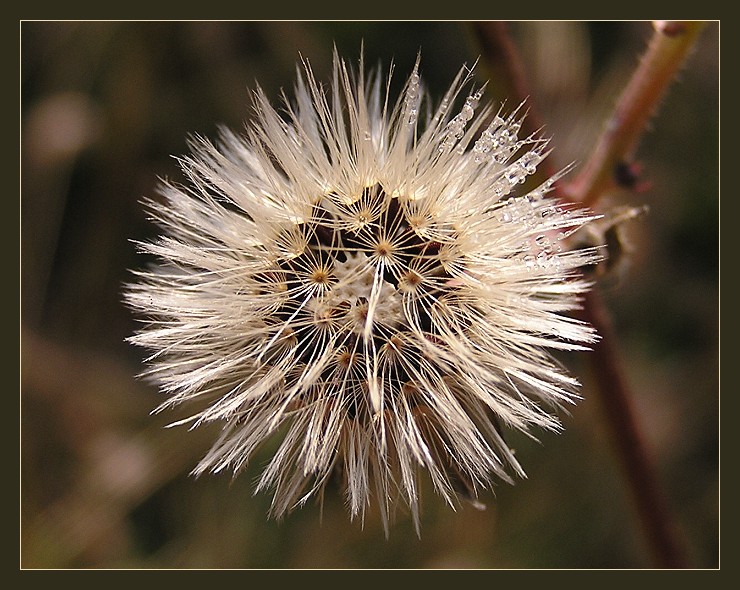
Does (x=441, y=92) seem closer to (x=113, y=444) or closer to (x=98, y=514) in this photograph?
(x=113, y=444)

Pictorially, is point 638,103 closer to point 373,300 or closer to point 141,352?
point 373,300

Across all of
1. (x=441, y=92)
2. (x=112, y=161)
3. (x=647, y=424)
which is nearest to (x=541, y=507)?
(x=647, y=424)

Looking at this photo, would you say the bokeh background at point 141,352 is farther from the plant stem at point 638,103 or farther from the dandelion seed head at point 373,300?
the dandelion seed head at point 373,300

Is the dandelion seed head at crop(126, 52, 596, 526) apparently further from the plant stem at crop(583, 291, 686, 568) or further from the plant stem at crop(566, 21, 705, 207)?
the plant stem at crop(583, 291, 686, 568)

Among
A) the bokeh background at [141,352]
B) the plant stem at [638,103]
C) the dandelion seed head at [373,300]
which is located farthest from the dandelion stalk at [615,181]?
the bokeh background at [141,352]

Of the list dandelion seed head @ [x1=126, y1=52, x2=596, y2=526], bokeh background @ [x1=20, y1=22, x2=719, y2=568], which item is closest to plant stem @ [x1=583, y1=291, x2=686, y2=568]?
dandelion seed head @ [x1=126, y1=52, x2=596, y2=526]

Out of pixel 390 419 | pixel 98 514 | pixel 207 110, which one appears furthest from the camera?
pixel 207 110

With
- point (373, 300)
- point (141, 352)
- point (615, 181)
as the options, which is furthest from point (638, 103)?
point (141, 352)

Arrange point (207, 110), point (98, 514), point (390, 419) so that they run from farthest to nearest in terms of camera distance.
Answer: point (207, 110) < point (98, 514) < point (390, 419)
